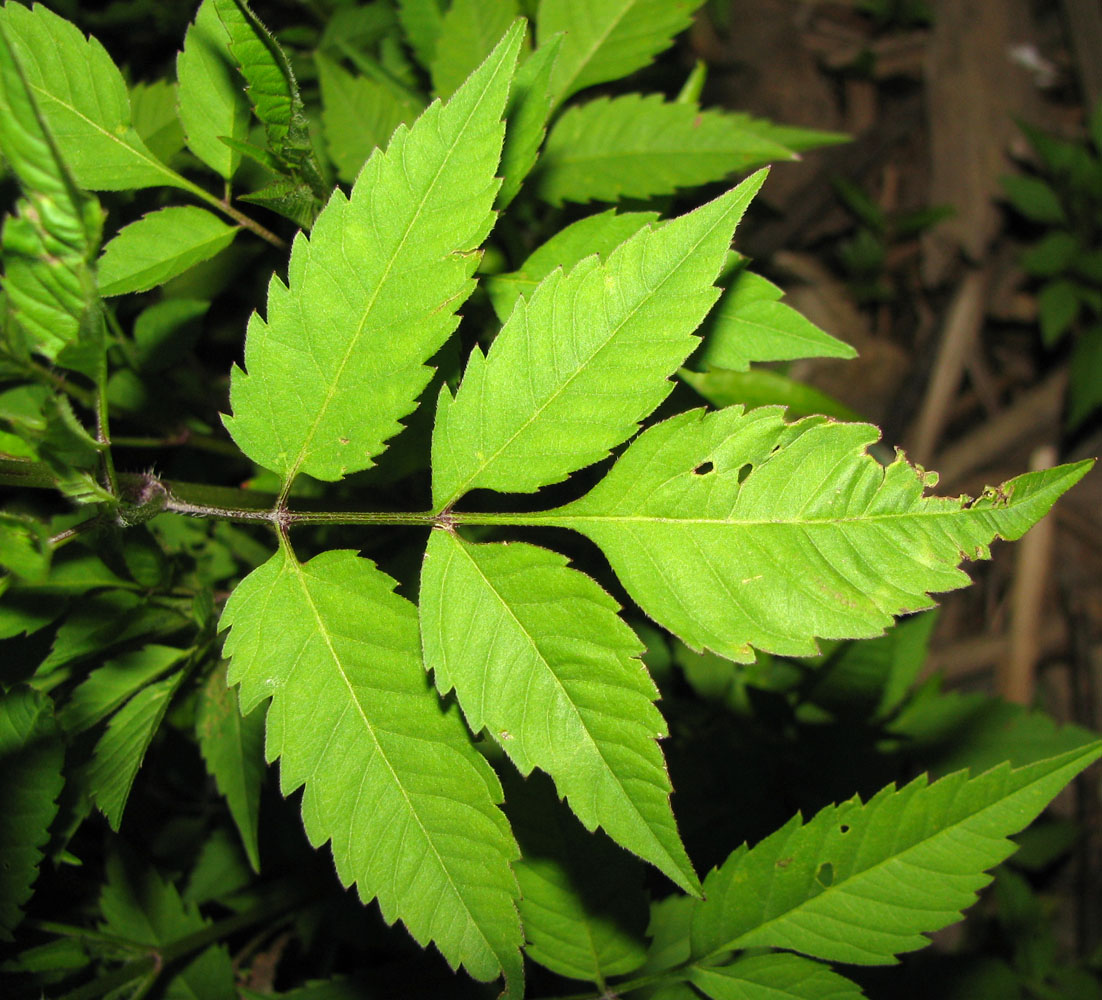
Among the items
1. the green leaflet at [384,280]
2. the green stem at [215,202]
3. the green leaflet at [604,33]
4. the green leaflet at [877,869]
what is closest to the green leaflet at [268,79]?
the green leaflet at [384,280]

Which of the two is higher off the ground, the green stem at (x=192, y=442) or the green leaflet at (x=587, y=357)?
the green leaflet at (x=587, y=357)

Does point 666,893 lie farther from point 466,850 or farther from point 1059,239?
point 1059,239

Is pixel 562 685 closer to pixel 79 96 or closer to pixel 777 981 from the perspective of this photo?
pixel 777 981

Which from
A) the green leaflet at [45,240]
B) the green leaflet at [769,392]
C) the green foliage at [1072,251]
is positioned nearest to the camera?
the green leaflet at [45,240]

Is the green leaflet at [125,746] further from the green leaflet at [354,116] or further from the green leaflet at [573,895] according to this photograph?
the green leaflet at [354,116]

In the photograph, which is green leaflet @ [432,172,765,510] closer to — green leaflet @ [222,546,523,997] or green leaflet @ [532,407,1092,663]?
green leaflet @ [532,407,1092,663]

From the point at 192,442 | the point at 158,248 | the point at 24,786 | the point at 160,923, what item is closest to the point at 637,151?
the point at 158,248
